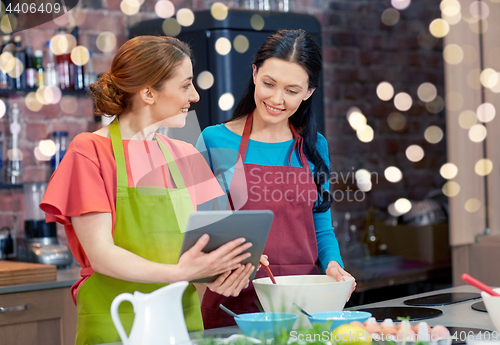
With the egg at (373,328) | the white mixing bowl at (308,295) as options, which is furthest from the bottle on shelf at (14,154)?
the egg at (373,328)

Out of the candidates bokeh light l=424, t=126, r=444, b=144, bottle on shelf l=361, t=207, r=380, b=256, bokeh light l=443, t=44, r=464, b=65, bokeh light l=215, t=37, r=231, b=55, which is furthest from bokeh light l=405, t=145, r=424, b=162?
bokeh light l=215, t=37, r=231, b=55

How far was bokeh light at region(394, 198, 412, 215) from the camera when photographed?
3248mm

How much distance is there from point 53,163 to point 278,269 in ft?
4.11

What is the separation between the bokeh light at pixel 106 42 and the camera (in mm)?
2537

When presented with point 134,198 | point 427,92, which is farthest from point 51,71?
point 427,92

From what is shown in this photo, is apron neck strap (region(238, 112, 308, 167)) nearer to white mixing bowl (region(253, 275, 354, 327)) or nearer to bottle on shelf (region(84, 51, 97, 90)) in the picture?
white mixing bowl (region(253, 275, 354, 327))

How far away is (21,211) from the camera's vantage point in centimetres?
236

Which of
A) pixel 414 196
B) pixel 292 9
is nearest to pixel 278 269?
pixel 292 9

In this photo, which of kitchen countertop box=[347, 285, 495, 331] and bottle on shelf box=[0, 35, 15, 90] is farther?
bottle on shelf box=[0, 35, 15, 90]

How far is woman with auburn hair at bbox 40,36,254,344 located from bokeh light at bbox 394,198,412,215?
2.12 m

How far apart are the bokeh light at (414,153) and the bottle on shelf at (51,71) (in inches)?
80.1

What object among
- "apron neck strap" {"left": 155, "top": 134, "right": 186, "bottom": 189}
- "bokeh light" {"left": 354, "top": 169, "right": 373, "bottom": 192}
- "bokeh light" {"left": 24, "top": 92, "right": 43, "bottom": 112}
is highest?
"bokeh light" {"left": 24, "top": 92, "right": 43, "bottom": 112}

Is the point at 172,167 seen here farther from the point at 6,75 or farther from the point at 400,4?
the point at 400,4

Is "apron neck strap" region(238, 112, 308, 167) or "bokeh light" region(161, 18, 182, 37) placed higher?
"bokeh light" region(161, 18, 182, 37)
